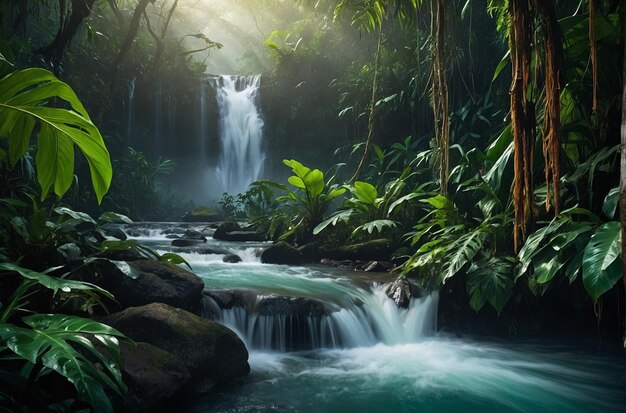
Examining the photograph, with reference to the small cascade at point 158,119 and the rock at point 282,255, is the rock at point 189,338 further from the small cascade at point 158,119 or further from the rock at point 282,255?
the small cascade at point 158,119

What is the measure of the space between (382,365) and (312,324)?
2.77ft

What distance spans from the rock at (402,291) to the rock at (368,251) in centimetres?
185

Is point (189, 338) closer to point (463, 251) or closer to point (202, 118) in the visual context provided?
point (463, 251)

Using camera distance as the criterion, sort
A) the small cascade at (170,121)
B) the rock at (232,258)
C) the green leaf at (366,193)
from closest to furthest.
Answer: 1. the green leaf at (366,193)
2. the rock at (232,258)
3. the small cascade at (170,121)

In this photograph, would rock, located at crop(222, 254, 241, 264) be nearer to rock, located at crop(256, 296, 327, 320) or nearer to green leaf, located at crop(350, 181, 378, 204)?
green leaf, located at crop(350, 181, 378, 204)

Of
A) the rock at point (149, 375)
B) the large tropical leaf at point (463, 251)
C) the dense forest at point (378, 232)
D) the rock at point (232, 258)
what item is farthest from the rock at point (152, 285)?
the rock at point (232, 258)

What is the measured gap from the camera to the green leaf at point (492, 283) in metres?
4.34

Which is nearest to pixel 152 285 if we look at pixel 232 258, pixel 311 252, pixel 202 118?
pixel 232 258

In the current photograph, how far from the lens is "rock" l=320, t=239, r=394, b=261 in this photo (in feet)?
25.3

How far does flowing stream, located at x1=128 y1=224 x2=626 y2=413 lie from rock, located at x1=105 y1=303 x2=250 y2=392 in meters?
0.16

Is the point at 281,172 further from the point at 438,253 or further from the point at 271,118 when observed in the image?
the point at 438,253

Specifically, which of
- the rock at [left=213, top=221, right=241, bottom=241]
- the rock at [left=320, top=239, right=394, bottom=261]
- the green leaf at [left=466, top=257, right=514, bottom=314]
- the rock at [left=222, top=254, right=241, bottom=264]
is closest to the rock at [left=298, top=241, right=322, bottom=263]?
the rock at [left=320, top=239, right=394, bottom=261]

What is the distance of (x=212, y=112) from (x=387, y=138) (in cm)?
1011

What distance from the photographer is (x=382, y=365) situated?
4508mm
